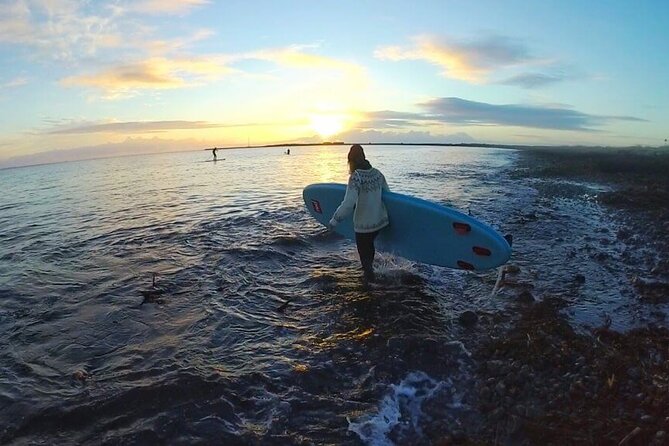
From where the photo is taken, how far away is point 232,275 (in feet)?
33.9

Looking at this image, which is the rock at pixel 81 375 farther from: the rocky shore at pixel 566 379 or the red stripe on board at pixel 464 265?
the red stripe on board at pixel 464 265

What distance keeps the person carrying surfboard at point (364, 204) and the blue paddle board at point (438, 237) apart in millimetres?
557

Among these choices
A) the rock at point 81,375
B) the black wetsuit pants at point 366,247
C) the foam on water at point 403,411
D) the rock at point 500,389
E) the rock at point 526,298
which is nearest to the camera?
the foam on water at point 403,411

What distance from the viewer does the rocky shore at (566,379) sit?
4.33 meters

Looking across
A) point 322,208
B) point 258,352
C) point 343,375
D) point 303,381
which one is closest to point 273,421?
point 303,381

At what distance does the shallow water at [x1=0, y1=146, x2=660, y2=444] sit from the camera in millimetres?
4926

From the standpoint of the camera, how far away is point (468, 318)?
23.5 feet

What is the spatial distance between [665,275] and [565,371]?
5621 millimetres

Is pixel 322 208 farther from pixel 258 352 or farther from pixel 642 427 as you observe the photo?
pixel 642 427

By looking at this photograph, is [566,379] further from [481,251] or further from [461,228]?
[461,228]

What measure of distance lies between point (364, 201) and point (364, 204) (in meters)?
0.07

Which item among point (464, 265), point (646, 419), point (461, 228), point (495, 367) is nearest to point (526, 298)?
point (464, 265)

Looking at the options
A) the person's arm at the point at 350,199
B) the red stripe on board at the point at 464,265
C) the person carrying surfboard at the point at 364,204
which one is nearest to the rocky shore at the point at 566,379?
the red stripe on board at the point at 464,265

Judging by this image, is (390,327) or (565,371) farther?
(390,327)
